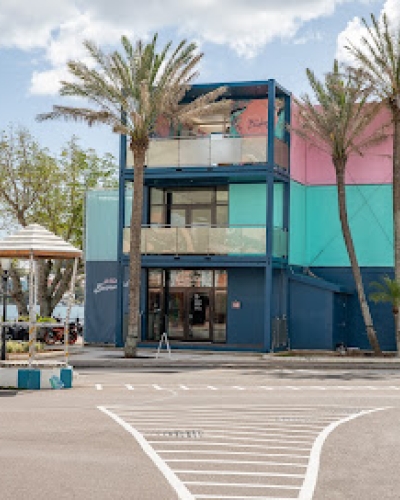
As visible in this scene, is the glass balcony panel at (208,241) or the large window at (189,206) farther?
the large window at (189,206)

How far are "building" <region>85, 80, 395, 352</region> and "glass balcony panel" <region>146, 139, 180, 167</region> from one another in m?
0.04

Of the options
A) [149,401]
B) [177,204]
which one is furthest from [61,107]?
[149,401]

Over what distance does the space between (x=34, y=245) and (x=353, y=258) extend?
1533 centimetres

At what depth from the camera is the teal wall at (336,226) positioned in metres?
38.3

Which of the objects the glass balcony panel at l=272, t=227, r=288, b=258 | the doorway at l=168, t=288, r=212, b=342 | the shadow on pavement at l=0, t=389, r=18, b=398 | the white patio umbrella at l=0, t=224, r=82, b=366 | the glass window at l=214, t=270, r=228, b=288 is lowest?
the shadow on pavement at l=0, t=389, r=18, b=398

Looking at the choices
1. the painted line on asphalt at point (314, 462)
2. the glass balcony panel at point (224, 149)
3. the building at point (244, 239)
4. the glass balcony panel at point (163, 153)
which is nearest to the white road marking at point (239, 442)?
the painted line on asphalt at point (314, 462)

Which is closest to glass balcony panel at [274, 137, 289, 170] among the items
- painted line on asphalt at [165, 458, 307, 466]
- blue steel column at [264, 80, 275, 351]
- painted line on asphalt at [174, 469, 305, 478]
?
blue steel column at [264, 80, 275, 351]

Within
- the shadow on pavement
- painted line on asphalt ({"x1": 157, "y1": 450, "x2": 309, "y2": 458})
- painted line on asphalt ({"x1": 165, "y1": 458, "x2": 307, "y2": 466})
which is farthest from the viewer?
the shadow on pavement

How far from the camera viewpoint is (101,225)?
134 ft

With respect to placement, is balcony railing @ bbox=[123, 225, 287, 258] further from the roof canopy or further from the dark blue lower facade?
the roof canopy

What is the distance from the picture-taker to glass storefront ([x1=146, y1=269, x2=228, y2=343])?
38219 millimetres

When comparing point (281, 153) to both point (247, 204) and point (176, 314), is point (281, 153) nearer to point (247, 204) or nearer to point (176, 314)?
point (247, 204)

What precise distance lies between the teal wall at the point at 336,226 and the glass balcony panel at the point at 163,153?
4.70 meters

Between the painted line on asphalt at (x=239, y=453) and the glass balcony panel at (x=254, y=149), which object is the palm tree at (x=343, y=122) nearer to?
the glass balcony panel at (x=254, y=149)
